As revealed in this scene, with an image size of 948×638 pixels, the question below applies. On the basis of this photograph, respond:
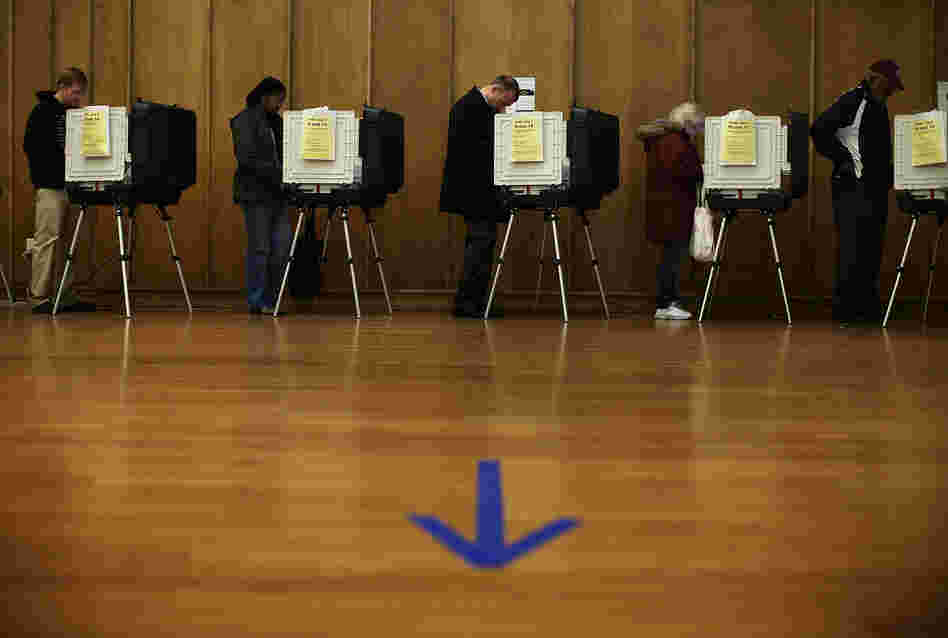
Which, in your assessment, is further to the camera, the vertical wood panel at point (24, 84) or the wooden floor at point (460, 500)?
the vertical wood panel at point (24, 84)

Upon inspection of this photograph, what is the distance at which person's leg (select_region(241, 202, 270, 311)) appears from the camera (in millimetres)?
6820

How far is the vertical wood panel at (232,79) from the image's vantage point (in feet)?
26.2

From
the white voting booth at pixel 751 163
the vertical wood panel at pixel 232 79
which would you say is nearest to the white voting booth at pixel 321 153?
the vertical wood panel at pixel 232 79

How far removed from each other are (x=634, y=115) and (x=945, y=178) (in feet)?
7.39

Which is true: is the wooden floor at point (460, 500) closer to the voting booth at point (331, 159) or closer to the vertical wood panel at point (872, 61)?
the voting booth at point (331, 159)

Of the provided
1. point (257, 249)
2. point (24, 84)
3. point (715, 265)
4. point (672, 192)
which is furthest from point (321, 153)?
point (24, 84)

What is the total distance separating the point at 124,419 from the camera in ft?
6.57

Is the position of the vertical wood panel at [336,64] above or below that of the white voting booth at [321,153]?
above

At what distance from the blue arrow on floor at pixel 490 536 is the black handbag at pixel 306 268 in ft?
19.1

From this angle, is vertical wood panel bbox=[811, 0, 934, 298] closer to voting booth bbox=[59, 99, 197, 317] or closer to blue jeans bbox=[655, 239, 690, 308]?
blue jeans bbox=[655, 239, 690, 308]

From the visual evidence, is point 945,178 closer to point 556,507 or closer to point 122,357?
point 122,357

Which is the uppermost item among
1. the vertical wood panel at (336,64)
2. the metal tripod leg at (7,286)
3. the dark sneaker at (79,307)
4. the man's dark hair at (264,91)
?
the vertical wood panel at (336,64)

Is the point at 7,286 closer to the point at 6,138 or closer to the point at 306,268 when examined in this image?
the point at 6,138

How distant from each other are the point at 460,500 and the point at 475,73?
6.81 m
